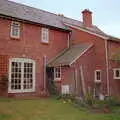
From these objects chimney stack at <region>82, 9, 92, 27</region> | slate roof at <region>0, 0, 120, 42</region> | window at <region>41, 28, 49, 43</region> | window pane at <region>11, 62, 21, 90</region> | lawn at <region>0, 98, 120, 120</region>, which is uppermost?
chimney stack at <region>82, 9, 92, 27</region>

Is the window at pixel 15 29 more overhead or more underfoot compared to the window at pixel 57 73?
more overhead

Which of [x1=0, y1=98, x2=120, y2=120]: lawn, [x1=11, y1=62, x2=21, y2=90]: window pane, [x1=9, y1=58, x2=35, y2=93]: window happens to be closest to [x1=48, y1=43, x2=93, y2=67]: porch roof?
[x1=9, y1=58, x2=35, y2=93]: window

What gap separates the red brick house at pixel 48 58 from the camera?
68.7ft

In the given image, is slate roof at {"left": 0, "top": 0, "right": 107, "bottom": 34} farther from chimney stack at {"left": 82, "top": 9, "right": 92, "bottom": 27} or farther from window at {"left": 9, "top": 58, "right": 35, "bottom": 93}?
chimney stack at {"left": 82, "top": 9, "right": 92, "bottom": 27}

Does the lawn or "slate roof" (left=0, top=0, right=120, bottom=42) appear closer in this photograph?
the lawn

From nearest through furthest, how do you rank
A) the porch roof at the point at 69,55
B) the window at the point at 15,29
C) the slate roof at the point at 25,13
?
the window at the point at 15,29
the slate roof at the point at 25,13
the porch roof at the point at 69,55

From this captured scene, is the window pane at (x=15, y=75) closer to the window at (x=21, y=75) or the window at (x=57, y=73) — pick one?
the window at (x=21, y=75)

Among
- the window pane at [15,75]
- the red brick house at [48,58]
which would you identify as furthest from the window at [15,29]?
the window pane at [15,75]

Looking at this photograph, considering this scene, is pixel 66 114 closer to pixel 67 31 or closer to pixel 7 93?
pixel 7 93

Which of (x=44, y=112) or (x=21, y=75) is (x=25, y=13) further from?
(x=44, y=112)

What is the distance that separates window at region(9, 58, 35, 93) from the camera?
20.8 meters

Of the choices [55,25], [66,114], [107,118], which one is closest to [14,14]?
[55,25]

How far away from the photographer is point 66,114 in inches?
585

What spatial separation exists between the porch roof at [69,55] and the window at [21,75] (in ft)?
7.48
